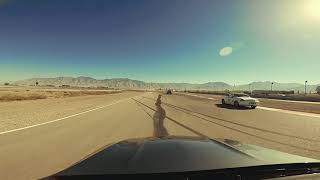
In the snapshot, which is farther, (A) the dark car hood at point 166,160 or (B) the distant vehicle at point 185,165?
(A) the dark car hood at point 166,160

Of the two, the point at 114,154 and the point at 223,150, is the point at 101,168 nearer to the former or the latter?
the point at 114,154

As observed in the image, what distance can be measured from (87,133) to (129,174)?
10407mm

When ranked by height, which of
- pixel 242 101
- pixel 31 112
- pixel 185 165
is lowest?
pixel 31 112

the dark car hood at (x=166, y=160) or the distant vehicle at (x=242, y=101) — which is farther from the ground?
the dark car hood at (x=166, y=160)

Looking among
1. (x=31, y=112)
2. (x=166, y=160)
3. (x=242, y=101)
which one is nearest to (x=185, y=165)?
(x=166, y=160)

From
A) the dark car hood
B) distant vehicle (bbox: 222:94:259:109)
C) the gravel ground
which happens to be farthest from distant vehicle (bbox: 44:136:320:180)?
distant vehicle (bbox: 222:94:259:109)

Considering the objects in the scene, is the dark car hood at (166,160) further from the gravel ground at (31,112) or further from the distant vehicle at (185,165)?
the gravel ground at (31,112)

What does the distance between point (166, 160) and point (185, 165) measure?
257 mm

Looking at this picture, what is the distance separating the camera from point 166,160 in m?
3.22

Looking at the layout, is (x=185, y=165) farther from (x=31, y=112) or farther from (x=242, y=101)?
(x=242, y=101)

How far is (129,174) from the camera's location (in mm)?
2789

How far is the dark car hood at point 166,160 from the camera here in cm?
294

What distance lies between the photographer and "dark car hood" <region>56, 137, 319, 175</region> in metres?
2.94

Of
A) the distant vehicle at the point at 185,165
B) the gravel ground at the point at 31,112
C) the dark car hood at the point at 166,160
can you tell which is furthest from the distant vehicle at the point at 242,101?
the distant vehicle at the point at 185,165
